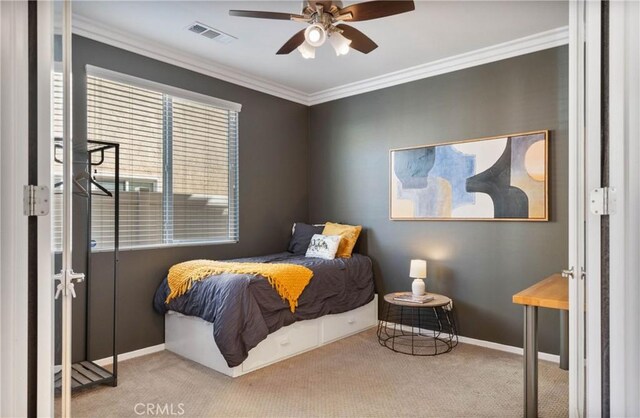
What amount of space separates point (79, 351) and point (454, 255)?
329cm

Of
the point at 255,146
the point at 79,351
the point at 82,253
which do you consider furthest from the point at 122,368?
the point at 255,146

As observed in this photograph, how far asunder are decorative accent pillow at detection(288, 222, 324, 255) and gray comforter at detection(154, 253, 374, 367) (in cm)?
55

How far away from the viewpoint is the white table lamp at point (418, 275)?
144 inches

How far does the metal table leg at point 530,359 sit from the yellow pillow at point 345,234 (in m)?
2.22

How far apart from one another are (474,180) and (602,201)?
2.44 metres

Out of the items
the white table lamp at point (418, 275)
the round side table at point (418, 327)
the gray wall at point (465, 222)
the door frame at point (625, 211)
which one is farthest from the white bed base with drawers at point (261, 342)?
the door frame at point (625, 211)

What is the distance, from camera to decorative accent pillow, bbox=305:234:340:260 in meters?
4.11

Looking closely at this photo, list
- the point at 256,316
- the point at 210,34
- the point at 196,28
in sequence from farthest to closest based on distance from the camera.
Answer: the point at 210,34
the point at 196,28
the point at 256,316

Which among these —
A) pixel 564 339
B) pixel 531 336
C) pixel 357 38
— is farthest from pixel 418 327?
pixel 357 38

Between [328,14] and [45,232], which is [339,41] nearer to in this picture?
[328,14]

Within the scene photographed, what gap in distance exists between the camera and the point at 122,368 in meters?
3.14

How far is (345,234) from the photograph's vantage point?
433cm

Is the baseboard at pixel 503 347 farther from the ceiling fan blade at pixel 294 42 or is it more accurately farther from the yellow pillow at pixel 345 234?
the ceiling fan blade at pixel 294 42

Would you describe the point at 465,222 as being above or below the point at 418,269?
above
